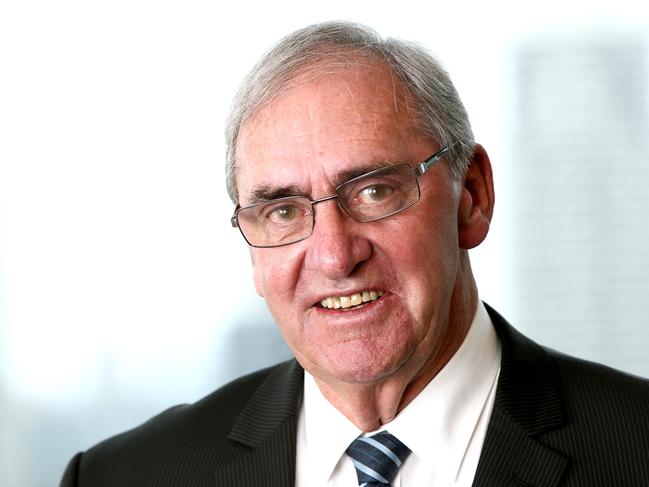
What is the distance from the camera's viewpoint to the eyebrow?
2.15 m

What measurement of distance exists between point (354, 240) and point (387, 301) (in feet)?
0.51

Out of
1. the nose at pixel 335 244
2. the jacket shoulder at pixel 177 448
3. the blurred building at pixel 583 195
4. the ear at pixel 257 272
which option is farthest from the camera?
the blurred building at pixel 583 195

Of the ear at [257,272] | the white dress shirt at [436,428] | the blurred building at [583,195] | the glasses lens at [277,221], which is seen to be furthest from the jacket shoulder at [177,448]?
the blurred building at [583,195]

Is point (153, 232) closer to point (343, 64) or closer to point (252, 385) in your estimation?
point (252, 385)

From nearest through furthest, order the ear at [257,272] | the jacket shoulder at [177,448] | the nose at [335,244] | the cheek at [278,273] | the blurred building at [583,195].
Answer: the nose at [335,244], the cheek at [278,273], the ear at [257,272], the jacket shoulder at [177,448], the blurred building at [583,195]

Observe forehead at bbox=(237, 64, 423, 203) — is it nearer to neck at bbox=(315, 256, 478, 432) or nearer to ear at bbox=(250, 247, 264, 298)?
ear at bbox=(250, 247, 264, 298)

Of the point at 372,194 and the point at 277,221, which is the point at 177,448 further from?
the point at 372,194

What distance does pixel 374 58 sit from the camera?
2.27m

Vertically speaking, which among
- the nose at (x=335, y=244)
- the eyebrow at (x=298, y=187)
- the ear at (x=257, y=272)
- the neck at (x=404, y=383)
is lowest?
the neck at (x=404, y=383)

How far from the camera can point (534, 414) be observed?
2.24 metres

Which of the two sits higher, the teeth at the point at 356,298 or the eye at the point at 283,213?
the eye at the point at 283,213

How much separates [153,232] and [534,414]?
1816 mm

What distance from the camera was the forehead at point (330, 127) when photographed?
2154mm

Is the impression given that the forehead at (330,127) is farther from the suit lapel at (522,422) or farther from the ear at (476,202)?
the suit lapel at (522,422)
